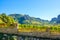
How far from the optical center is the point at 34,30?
15.4 metres

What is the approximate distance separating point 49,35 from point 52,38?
1.19 feet

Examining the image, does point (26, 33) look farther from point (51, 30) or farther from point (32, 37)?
point (51, 30)

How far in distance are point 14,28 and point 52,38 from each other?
368 centimetres

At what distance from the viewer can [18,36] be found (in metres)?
16.5

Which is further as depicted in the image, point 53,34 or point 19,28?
point 19,28

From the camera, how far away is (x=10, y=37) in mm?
16906

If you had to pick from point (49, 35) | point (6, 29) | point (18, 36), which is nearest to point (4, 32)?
point (6, 29)

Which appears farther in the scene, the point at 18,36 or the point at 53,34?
the point at 18,36

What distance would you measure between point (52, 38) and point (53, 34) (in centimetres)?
43

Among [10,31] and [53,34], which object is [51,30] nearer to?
[53,34]

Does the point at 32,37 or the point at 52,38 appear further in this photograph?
the point at 32,37

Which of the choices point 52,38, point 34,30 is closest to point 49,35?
point 52,38

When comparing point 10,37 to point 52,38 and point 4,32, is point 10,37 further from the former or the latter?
point 52,38

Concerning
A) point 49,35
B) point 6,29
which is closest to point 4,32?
point 6,29
